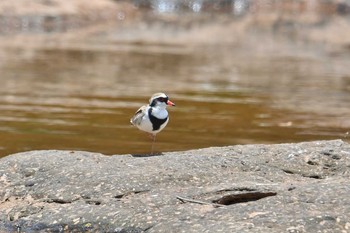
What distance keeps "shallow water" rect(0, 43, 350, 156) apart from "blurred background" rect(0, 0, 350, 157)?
3 centimetres

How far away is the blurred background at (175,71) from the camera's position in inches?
621

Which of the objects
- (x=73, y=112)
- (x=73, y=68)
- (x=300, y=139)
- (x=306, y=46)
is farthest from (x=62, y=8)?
(x=300, y=139)

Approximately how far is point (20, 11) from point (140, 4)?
26.2 feet

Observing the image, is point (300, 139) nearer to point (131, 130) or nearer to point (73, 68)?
point (131, 130)

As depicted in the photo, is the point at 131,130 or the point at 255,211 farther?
the point at 131,130

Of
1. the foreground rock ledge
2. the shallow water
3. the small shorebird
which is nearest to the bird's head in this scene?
the small shorebird

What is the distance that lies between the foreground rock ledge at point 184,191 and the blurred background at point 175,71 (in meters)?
4.05

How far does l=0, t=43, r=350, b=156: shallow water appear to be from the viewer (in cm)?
1521

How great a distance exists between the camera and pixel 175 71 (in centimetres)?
2634

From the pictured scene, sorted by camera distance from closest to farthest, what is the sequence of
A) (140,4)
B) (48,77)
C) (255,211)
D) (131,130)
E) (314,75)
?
1. (255,211)
2. (131,130)
3. (48,77)
4. (314,75)
5. (140,4)

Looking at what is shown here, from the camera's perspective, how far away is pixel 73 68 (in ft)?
86.5

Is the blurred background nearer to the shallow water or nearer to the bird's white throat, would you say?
the shallow water

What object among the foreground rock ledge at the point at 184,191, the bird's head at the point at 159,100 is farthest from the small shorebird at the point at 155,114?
the foreground rock ledge at the point at 184,191

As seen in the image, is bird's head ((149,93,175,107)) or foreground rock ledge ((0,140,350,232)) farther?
bird's head ((149,93,175,107))
